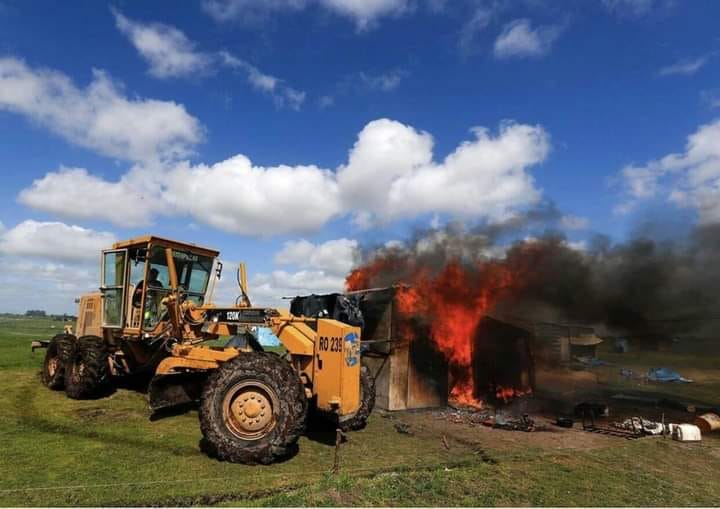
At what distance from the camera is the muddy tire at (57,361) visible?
1274cm

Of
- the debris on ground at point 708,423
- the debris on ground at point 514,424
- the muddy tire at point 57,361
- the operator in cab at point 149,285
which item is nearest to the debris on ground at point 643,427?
the debris on ground at point 708,423

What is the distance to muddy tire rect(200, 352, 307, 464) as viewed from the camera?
23.6 feet

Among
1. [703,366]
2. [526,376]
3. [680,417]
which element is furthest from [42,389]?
[703,366]

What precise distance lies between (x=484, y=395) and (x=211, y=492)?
11604 millimetres

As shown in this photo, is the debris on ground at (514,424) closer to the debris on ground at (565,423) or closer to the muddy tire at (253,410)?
the debris on ground at (565,423)

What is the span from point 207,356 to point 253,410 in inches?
76.4

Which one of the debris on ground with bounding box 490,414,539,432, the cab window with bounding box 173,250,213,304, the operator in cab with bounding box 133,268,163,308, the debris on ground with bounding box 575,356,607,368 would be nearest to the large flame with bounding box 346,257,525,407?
the debris on ground with bounding box 490,414,539,432

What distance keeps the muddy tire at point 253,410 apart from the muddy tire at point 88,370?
5.47 m

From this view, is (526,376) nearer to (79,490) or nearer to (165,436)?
(165,436)

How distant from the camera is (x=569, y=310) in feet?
51.1

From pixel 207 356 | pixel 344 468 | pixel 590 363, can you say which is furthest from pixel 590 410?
pixel 590 363

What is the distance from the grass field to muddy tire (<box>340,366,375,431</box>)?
255 millimetres

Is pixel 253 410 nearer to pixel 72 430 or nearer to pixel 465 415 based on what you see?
pixel 72 430

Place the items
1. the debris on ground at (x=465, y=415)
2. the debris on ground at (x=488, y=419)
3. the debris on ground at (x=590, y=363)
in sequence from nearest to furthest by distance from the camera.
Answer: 1. the debris on ground at (x=488, y=419)
2. the debris on ground at (x=465, y=415)
3. the debris on ground at (x=590, y=363)
